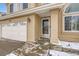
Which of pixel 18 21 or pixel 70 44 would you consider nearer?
pixel 70 44

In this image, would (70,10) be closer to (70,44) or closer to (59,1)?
(59,1)

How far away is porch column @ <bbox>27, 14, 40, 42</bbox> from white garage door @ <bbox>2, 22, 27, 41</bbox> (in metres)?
0.11

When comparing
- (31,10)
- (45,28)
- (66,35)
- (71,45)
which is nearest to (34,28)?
(45,28)

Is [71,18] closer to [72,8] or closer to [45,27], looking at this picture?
[72,8]

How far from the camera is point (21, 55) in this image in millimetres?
2525

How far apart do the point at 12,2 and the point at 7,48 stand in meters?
0.89

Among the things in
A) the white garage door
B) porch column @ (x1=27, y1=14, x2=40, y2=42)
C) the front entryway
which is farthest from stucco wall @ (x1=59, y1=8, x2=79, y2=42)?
the white garage door

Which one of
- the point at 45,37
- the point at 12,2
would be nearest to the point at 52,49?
the point at 45,37

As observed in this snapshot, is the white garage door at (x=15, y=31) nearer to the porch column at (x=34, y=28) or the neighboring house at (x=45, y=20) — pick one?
the neighboring house at (x=45, y=20)

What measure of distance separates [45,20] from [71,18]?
475 millimetres

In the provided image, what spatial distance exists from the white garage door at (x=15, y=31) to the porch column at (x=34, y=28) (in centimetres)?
11

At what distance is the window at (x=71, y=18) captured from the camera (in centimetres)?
238

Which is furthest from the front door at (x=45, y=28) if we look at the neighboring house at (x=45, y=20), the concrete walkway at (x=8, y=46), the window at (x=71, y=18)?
the concrete walkway at (x=8, y=46)

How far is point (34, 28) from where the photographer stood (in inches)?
101
